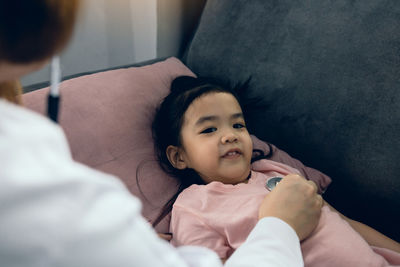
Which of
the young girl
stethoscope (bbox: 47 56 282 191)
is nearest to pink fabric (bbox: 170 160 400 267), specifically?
the young girl

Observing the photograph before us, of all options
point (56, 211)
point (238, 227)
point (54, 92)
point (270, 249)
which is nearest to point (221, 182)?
point (238, 227)

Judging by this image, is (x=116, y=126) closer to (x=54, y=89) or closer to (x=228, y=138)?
(x=228, y=138)

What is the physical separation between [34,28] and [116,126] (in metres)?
0.74

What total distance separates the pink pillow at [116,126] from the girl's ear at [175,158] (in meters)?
0.07

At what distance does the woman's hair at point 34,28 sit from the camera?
338mm

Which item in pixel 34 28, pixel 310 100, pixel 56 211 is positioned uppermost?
pixel 34 28

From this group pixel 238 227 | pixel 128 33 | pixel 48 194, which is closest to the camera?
pixel 48 194

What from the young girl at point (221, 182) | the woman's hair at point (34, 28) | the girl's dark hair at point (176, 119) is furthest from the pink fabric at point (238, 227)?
the woman's hair at point (34, 28)

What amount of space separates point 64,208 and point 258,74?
993 millimetres

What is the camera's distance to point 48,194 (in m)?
0.33

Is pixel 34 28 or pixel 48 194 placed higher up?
pixel 34 28

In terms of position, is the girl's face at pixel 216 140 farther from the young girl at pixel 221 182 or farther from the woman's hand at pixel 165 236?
the woman's hand at pixel 165 236

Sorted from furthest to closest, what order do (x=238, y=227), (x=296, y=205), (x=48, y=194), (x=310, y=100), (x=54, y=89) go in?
1. (x=310, y=100)
2. (x=238, y=227)
3. (x=296, y=205)
4. (x=54, y=89)
5. (x=48, y=194)

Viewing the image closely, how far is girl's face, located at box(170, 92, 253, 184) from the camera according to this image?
1051mm
